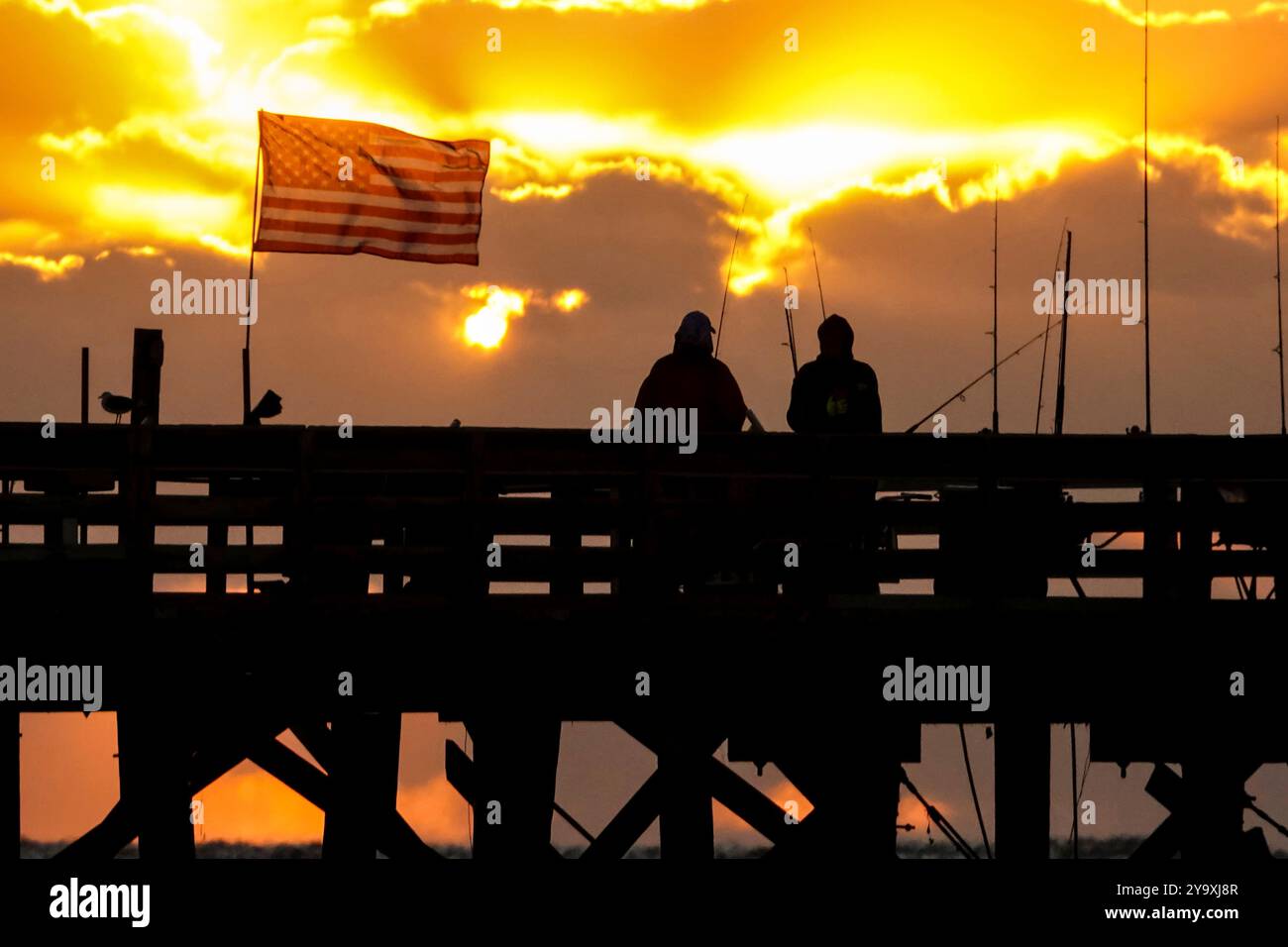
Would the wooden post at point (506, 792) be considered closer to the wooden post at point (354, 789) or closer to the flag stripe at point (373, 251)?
the wooden post at point (354, 789)

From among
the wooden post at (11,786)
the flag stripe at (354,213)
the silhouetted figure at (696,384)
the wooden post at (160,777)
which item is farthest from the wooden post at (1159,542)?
the flag stripe at (354,213)

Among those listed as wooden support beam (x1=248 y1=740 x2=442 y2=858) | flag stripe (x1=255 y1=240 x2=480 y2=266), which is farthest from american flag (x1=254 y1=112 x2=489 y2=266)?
wooden support beam (x1=248 y1=740 x2=442 y2=858)

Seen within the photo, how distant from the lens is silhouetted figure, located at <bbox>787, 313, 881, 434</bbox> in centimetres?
1565

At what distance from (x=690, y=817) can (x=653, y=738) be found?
1.94ft

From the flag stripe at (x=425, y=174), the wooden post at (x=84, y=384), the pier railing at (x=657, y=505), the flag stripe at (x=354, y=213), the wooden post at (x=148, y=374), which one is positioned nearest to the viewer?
the pier railing at (x=657, y=505)

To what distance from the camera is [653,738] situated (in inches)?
608

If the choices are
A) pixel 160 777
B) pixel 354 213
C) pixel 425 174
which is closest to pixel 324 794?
pixel 160 777

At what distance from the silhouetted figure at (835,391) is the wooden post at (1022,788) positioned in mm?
2321

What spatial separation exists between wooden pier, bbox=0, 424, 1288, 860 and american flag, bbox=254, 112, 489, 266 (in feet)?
29.6

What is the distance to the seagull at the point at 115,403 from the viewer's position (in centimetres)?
2039

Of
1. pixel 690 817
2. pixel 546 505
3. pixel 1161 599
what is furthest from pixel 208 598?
pixel 1161 599
